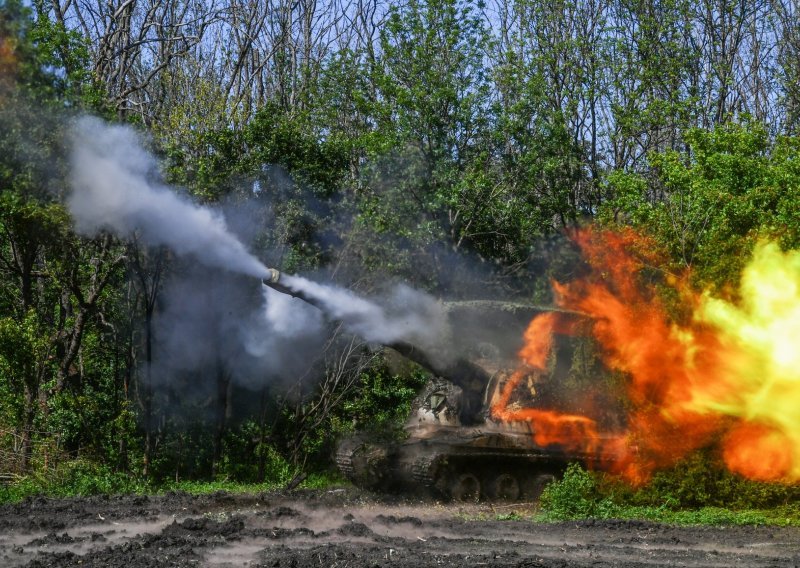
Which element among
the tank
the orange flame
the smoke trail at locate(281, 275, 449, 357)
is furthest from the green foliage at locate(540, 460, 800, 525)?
the smoke trail at locate(281, 275, 449, 357)

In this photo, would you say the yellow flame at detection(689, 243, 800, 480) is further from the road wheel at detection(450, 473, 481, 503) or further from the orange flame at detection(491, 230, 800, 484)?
the road wheel at detection(450, 473, 481, 503)

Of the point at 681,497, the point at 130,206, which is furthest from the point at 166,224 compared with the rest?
the point at 681,497

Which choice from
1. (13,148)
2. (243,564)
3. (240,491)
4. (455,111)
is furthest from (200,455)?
(243,564)

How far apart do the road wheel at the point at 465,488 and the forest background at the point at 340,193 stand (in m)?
2.54

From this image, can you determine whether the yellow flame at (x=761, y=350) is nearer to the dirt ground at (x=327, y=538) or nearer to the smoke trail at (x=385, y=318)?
the dirt ground at (x=327, y=538)

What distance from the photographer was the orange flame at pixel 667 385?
57.5ft

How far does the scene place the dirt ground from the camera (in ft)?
38.3

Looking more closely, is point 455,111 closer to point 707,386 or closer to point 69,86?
point 69,86

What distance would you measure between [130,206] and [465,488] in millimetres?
8742

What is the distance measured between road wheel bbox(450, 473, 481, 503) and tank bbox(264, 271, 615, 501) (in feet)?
0.07

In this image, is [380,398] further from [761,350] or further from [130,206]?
[761,350]

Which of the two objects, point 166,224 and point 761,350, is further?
point 166,224

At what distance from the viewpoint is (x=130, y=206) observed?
20.0 metres

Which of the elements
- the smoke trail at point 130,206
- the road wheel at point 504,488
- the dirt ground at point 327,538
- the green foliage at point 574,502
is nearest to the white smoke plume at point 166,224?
the smoke trail at point 130,206
